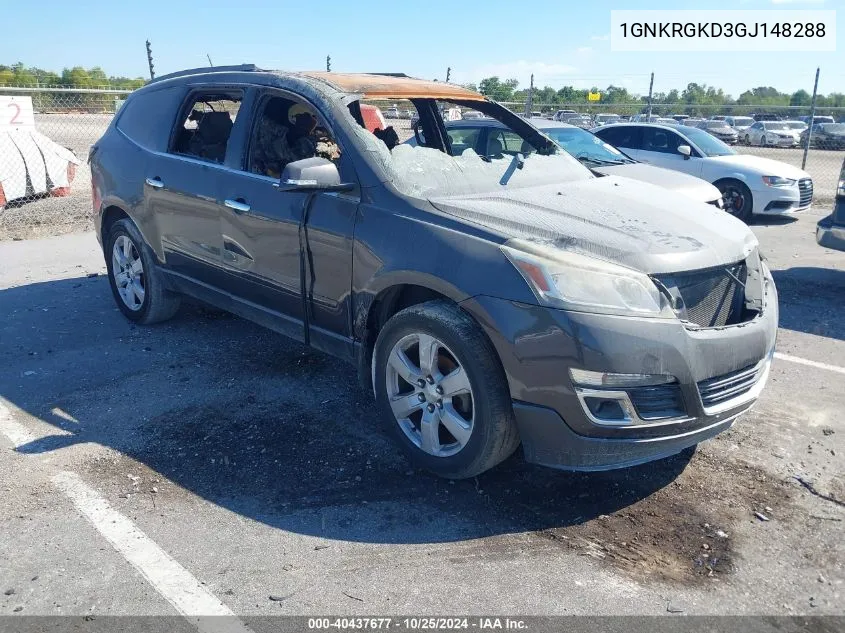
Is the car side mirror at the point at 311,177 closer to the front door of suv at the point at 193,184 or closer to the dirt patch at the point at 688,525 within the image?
the front door of suv at the point at 193,184

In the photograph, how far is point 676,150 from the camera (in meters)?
12.3

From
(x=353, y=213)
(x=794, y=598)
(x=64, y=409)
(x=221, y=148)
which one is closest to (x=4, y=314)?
(x=64, y=409)

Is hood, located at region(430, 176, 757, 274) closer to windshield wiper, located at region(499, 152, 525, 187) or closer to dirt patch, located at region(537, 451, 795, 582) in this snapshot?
windshield wiper, located at region(499, 152, 525, 187)

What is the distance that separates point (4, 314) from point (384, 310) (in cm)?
406

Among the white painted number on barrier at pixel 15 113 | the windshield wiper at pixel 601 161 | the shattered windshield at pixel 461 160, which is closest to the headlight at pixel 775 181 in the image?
the windshield wiper at pixel 601 161

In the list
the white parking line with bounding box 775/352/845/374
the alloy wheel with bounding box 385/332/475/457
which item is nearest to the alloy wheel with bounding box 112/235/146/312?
the alloy wheel with bounding box 385/332/475/457

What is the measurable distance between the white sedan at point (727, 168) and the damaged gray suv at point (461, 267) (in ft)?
26.2

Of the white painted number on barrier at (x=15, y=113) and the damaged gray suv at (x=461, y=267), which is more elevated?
the white painted number on barrier at (x=15, y=113)

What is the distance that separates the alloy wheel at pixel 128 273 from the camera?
5668 mm

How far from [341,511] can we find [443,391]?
0.71 meters

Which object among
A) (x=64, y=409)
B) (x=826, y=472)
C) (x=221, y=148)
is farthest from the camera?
(x=221, y=148)

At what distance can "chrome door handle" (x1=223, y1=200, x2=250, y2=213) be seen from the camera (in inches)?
173

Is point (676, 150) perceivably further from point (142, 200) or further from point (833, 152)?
point (833, 152)

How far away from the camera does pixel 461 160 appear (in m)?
4.25
